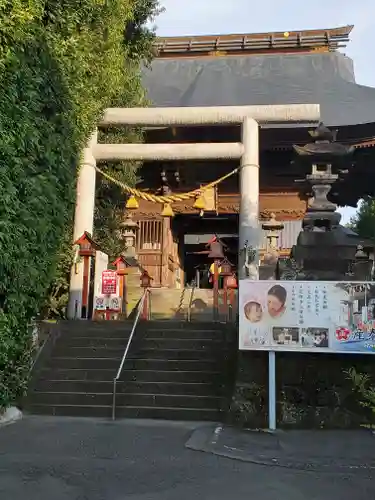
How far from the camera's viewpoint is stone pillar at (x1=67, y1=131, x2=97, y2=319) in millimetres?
12797

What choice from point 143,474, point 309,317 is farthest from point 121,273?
point 143,474

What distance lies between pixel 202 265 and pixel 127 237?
928 cm

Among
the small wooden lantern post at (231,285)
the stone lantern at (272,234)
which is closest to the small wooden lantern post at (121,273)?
the small wooden lantern post at (231,285)

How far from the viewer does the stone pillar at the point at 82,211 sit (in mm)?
12797

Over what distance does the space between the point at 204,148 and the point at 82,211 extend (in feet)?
11.7

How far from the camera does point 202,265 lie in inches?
1000

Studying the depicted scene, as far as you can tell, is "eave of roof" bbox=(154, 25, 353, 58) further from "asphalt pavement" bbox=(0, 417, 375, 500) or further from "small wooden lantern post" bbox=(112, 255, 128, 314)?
"asphalt pavement" bbox=(0, 417, 375, 500)

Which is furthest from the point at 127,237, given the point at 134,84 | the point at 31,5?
the point at 31,5

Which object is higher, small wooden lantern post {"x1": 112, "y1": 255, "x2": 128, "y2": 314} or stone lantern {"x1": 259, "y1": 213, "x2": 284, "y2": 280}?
stone lantern {"x1": 259, "y1": 213, "x2": 284, "y2": 280}

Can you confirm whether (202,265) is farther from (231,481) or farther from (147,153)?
(231,481)

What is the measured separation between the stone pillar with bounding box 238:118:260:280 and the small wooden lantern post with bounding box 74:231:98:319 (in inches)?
144

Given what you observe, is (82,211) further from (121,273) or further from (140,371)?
(140,371)

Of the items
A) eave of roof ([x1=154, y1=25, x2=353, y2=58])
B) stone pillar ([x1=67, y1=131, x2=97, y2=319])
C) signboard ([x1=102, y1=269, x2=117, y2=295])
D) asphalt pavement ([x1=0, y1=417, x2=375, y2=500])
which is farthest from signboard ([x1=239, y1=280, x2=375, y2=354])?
eave of roof ([x1=154, y1=25, x2=353, y2=58])

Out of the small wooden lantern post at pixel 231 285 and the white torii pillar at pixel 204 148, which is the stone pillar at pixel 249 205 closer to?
the white torii pillar at pixel 204 148
